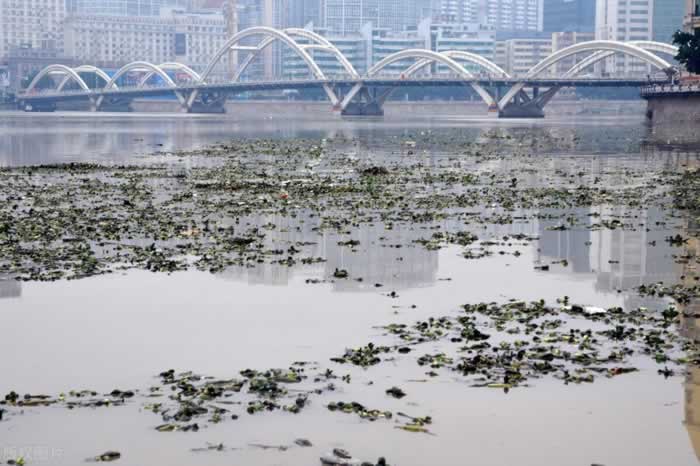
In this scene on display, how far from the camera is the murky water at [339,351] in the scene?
8.25 meters

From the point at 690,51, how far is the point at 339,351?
235 ft

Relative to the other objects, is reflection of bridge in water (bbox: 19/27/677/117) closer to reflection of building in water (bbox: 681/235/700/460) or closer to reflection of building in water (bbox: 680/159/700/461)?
reflection of building in water (bbox: 680/159/700/461)

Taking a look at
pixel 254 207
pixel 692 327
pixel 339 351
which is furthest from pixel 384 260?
pixel 254 207

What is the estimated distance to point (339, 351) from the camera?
429 inches

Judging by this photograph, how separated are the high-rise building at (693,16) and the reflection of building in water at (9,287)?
239 feet

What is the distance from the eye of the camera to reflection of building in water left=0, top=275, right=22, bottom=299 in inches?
535

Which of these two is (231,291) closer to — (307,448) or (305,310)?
(305,310)

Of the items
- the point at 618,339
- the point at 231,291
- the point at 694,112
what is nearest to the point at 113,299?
the point at 231,291

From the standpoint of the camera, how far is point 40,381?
9.90 m

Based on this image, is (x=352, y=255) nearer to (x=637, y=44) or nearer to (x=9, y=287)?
(x=9, y=287)

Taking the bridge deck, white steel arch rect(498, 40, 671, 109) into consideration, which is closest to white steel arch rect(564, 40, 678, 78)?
white steel arch rect(498, 40, 671, 109)

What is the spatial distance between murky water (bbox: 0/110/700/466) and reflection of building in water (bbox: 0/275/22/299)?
4 cm

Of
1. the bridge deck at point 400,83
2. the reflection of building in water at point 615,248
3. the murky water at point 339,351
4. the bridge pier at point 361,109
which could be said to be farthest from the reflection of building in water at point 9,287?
the bridge pier at point 361,109

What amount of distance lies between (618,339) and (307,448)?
4.11 metres
